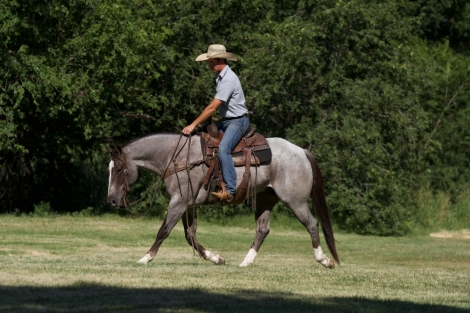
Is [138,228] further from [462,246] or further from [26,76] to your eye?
[462,246]

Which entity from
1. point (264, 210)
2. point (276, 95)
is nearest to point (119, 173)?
point (264, 210)

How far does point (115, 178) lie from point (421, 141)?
597 inches

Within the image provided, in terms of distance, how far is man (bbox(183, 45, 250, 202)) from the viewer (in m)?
14.2

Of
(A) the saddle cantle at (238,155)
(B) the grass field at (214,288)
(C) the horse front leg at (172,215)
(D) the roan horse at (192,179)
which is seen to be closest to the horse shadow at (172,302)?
(B) the grass field at (214,288)

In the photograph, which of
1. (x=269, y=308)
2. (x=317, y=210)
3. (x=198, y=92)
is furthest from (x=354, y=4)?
(x=269, y=308)

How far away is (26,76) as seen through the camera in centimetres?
2362

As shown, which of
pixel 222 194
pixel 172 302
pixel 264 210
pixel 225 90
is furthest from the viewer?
pixel 264 210

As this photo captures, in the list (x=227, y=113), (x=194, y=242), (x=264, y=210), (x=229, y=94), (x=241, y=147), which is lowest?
(x=194, y=242)

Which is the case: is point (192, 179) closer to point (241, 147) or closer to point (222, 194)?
point (222, 194)

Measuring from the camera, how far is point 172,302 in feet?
31.0

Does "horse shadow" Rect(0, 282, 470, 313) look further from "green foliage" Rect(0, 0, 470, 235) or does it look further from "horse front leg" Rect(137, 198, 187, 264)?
"green foliage" Rect(0, 0, 470, 235)

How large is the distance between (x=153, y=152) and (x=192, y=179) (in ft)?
2.26

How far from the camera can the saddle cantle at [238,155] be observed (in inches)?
564

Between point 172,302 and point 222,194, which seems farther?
point 222,194
